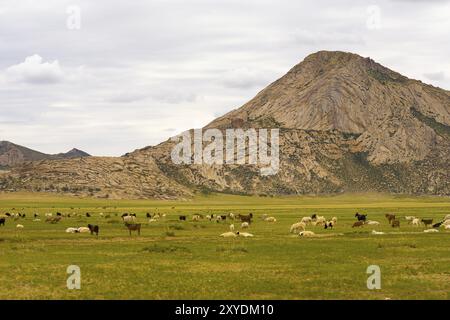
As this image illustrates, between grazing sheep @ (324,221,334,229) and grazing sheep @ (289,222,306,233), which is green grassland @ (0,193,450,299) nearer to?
grazing sheep @ (289,222,306,233)

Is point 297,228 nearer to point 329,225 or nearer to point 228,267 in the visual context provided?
A: point 329,225

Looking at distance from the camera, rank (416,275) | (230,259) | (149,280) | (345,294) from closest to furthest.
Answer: (345,294)
(149,280)
(416,275)
(230,259)

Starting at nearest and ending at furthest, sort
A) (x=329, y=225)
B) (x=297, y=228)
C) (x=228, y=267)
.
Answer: (x=228, y=267), (x=297, y=228), (x=329, y=225)

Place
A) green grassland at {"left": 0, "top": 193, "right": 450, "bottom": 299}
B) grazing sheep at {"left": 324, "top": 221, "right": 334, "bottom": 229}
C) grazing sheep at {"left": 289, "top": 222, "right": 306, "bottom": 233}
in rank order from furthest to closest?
1. grazing sheep at {"left": 324, "top": 221, "right": 334, "bottom": 229}
2. grazing sheep at {"left": 289, "top": 222, "right": 306, "bottom": 233}
3. green grassland at {"left": 0, "top": 193, "right": 450, "bottom": 299}

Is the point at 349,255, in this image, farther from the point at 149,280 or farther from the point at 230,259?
the point at 149,280

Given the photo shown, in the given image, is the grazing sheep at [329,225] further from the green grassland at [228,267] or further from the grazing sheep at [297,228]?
the green grassland at [228,267]

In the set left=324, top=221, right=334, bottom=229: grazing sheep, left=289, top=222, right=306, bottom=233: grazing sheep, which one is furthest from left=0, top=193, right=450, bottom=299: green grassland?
left=324, top=221, right=334, bottom=229: grazing sheep

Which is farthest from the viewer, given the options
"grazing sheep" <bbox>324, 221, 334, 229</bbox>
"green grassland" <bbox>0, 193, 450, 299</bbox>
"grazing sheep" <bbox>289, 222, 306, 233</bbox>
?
"grazing sheep" <bbox>324, 221, 334, 229</bbox>

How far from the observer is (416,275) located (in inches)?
1086

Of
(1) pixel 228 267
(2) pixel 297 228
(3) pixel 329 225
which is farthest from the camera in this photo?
(3) pixel 329 225

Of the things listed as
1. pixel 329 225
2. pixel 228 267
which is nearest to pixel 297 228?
pixel 329 225
